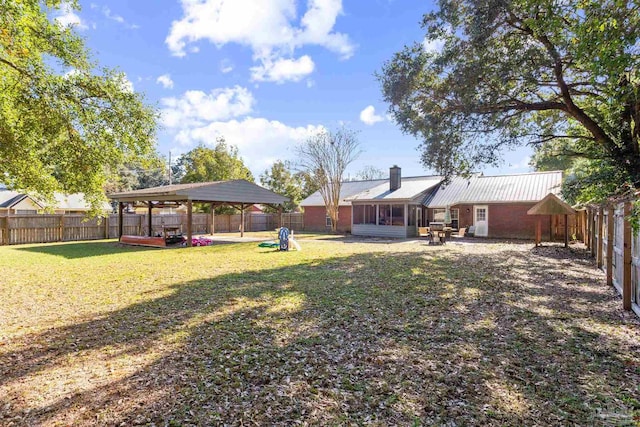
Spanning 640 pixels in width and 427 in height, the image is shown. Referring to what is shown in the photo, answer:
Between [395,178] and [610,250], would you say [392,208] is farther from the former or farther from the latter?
[610,250]

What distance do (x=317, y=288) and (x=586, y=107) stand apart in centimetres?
1188

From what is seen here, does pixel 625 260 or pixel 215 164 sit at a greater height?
pixel 215 164

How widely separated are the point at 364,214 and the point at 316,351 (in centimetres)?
2125

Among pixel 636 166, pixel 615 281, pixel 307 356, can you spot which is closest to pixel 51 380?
pixel 307 356

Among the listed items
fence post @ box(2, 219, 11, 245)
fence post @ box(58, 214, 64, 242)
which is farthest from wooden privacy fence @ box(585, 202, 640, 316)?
fence post @ box(2, 219, 11, 245)

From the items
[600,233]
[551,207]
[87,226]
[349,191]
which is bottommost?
[87,226]

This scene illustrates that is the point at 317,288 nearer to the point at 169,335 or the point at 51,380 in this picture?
the point at 169,335

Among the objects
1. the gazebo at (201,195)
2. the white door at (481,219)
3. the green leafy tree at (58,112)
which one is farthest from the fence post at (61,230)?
the white door at (481,219)

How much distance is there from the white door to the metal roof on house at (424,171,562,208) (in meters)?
0.70

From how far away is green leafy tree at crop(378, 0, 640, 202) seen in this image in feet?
30.8

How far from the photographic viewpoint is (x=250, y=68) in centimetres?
1703

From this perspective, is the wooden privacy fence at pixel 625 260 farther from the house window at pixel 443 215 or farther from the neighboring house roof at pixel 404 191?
the house window at pixel 443 215

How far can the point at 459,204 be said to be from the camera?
2294 cm

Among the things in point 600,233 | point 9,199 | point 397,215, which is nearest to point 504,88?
point 600,233
